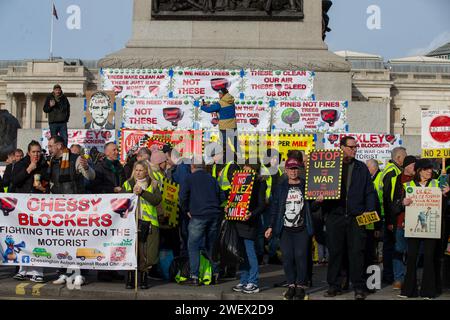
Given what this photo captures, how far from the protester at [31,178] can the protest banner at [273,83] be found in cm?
895

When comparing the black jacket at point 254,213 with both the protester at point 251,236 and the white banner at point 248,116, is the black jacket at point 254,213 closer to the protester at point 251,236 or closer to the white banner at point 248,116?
the protester at point 251,236

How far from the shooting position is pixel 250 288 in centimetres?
1077

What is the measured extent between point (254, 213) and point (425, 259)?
2461 mm

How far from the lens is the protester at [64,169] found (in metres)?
11.8

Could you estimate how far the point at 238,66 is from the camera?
20.2 meters

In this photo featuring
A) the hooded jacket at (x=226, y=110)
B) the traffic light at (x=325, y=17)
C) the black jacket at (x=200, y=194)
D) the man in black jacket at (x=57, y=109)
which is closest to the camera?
the black jacket at (x=200, y=194)

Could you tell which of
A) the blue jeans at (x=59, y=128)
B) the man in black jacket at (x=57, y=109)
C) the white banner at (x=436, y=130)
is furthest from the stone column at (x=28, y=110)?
the white banner at (x=436, y=130)

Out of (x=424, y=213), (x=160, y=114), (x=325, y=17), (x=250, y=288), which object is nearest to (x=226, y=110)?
(x=160, y=114)

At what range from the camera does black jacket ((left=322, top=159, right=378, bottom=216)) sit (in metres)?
10.5

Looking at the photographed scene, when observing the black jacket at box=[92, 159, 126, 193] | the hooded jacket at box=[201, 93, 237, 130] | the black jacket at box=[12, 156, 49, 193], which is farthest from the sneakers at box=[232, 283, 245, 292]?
the hooded jacket at box=[201, 93, 237, 130]

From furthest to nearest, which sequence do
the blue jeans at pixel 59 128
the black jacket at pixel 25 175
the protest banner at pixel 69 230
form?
the blue jeans at pixel 59 128, the black jacket at pixel 25 175, the protest banner at pixel 69 230
